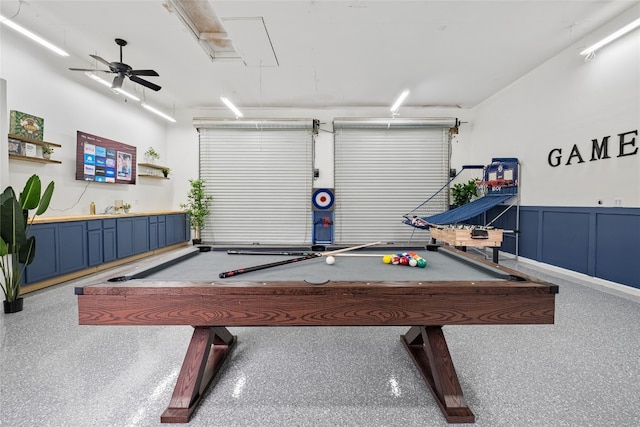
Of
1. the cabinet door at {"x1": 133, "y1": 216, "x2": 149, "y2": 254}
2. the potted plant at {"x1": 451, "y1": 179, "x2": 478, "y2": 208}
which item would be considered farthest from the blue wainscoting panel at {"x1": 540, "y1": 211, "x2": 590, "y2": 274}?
the cabinet door at {"x1": 133, "y1": 216, "x2": 149, "y2": 254}

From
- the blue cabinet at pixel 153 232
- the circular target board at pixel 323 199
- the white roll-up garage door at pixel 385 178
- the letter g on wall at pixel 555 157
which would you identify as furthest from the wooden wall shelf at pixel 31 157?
the letter g on wall at pixel 555 157

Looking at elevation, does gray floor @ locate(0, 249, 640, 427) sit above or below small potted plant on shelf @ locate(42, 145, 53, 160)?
below

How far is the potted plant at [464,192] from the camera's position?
19.5ft

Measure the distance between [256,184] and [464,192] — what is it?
508 cm

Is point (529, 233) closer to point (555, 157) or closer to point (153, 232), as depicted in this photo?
point (555, 157)

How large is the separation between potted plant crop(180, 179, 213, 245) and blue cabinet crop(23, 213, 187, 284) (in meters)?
0.64

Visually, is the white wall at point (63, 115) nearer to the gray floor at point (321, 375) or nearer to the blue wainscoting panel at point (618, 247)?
the gray floor at point (321, 375)

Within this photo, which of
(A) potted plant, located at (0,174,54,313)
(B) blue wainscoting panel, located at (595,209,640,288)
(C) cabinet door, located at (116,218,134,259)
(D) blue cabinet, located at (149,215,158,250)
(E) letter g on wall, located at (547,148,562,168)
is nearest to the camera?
(A) potted plant, located at (0,174,54,313)

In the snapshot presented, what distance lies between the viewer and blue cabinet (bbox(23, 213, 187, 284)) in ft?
11.0

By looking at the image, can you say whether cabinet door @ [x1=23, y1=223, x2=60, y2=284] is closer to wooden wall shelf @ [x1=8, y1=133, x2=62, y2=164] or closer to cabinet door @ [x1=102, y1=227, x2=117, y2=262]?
cabinet door @ [x1=102, y1=227, x2=117, y2=262]

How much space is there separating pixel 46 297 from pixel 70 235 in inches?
37.0

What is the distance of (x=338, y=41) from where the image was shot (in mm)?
3900

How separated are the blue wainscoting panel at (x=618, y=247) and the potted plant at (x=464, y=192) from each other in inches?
95.2

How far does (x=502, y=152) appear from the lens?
550 cm
